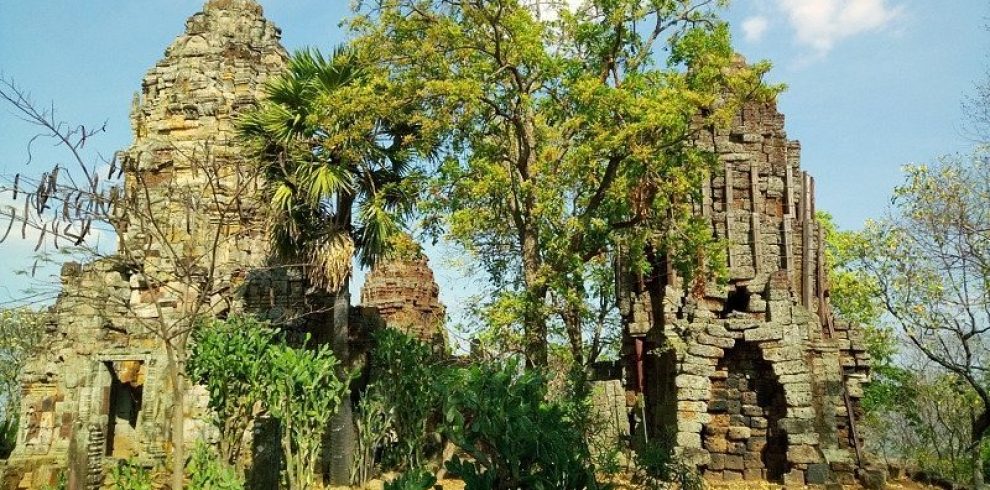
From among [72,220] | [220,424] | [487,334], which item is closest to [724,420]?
[487,334]

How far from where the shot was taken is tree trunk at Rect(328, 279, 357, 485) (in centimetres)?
1534

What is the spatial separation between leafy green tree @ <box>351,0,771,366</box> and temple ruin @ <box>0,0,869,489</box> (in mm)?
1966

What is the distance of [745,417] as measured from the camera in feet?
51.1

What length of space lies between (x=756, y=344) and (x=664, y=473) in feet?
13.8

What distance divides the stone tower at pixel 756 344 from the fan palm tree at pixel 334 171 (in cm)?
626

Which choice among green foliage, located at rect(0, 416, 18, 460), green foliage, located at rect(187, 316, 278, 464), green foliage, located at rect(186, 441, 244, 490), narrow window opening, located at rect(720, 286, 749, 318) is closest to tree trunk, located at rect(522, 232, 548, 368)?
narrow window opening, located at rect(720, 286, 749, 318)

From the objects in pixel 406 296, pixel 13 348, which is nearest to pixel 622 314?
pixel 406 296

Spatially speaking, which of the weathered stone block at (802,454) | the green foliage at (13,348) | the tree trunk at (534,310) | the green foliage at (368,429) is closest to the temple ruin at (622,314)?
the weathered stone block at (802,454)

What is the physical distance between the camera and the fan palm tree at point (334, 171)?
14.6 metres

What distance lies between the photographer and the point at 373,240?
1547 centimetres

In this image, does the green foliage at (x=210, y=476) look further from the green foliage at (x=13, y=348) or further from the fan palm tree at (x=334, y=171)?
the green foliage at (x=13, y=348)

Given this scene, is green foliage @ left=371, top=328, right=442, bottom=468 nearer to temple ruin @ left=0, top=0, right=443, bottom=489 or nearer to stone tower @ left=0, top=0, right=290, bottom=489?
temple ruin @ left=0, top=0, right=443, bottom=489

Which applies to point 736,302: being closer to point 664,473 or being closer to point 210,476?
point 664,473

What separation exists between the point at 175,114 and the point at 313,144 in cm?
561
